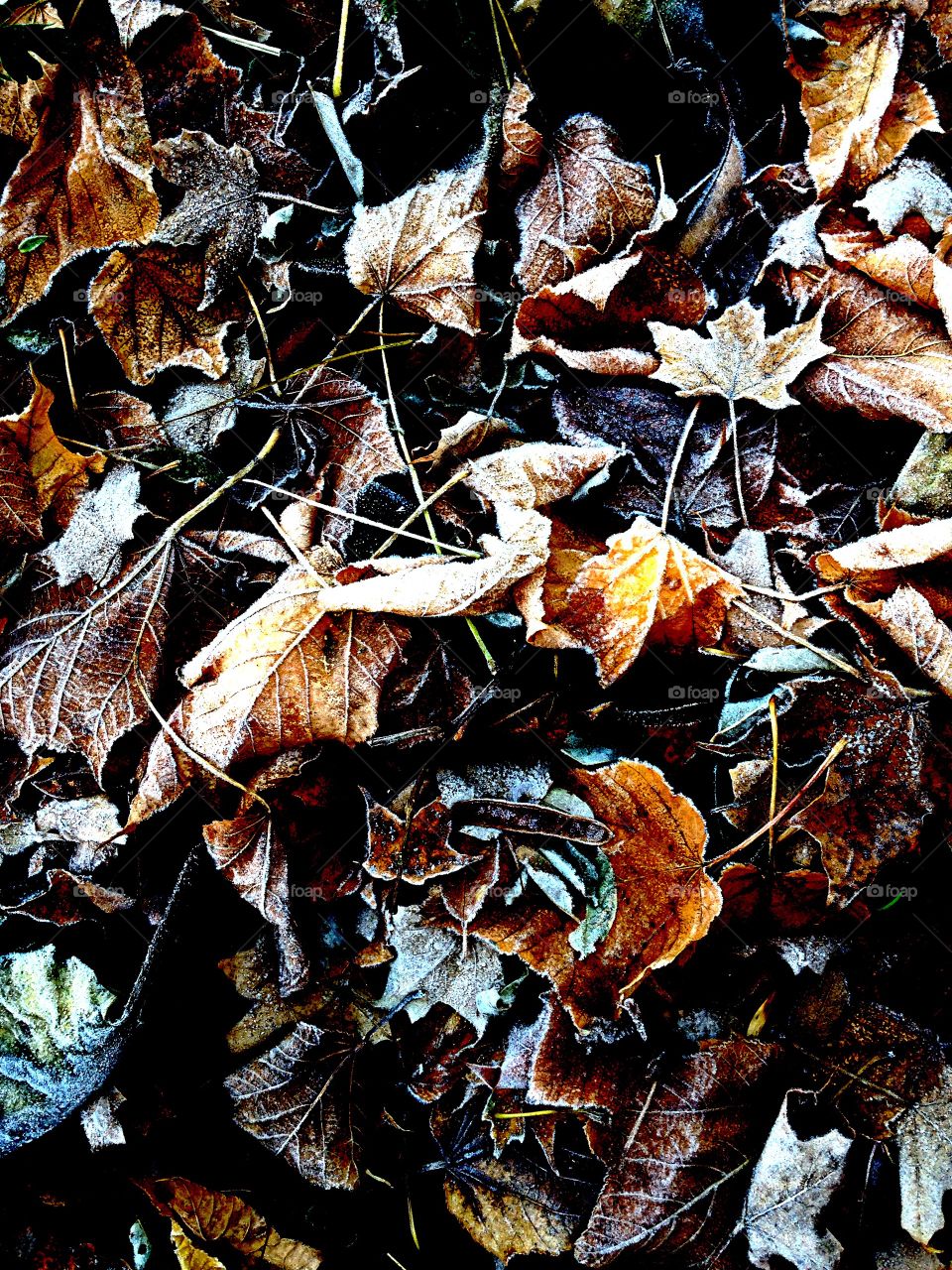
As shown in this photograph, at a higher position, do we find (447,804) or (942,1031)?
(447,804)

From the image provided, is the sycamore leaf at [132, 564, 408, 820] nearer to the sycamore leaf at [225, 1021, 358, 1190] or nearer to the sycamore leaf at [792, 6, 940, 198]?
the sycamore leaf at [225, 1021, 358, 1190]

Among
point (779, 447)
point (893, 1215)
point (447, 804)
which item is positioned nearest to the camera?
point (893, 1215)

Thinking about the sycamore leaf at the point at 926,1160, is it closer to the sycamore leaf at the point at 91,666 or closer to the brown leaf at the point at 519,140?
the sycamore leaf at the point at 91,666

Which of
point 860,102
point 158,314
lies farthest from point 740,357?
point 158,314

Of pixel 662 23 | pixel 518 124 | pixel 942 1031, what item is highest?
pixel 662 23

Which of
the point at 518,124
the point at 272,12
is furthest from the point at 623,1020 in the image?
the point at 272,12

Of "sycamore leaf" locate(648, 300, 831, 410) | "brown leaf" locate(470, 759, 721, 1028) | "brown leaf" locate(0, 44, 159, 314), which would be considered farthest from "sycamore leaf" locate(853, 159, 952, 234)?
"brown leaf" locate(0, 44, 159, 314)

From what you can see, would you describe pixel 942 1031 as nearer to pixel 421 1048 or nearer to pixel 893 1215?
pixel 893 1215
